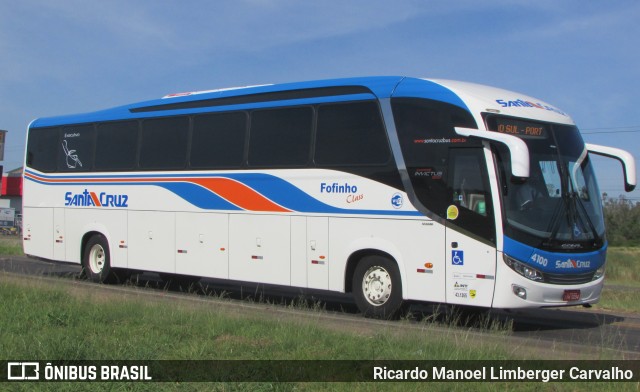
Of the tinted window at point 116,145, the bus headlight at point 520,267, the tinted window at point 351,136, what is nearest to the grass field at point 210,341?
the bus headlight at point 520,267

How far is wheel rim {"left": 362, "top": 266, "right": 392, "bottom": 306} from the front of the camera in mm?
12352

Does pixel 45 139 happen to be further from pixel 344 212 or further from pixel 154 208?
pixel 344 212

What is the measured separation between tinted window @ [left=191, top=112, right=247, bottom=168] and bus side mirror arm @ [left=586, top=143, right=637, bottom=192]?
6.27 meters

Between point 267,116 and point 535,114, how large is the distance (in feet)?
16.3

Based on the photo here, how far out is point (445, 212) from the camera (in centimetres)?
1149

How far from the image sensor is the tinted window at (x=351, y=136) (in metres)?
12.4

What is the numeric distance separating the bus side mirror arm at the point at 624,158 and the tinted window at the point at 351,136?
3387 millimetres

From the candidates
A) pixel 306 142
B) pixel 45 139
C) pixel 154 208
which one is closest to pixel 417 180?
pixel 306 142

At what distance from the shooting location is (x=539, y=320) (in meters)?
13.6

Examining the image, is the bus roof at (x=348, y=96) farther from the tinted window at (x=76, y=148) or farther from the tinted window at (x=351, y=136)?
the tinted window at (x=76, y=148)

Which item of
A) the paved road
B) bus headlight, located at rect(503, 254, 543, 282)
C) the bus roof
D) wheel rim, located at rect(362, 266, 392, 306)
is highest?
the bus roof

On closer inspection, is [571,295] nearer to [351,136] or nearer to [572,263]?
[572,263]

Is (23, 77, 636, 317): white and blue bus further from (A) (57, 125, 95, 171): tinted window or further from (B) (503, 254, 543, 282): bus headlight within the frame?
(A) (57, 125, 95, 171): tinted window

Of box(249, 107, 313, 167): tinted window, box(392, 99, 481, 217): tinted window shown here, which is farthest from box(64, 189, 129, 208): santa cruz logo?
box(392, 99, 481, 217): tinted window
